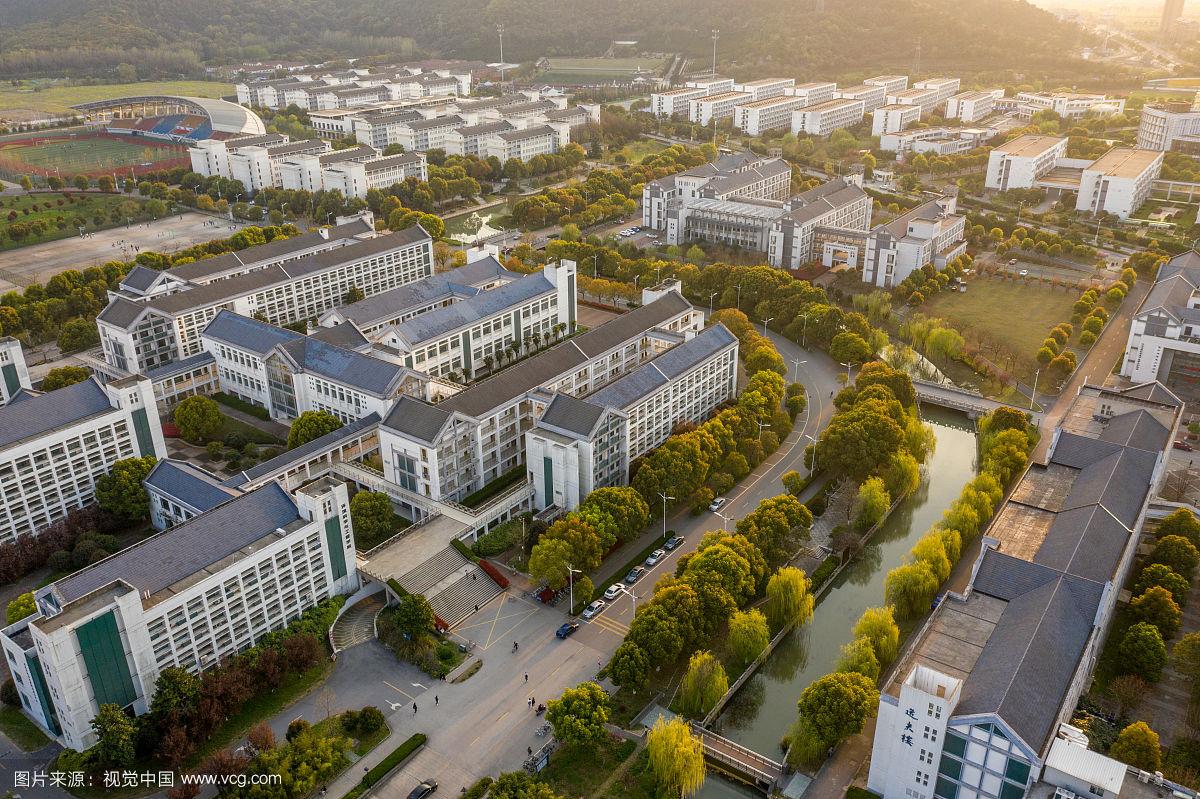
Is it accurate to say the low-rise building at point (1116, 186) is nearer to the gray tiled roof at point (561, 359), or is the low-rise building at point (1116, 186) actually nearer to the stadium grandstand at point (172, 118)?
the gray tiled roof at point (561, 359)

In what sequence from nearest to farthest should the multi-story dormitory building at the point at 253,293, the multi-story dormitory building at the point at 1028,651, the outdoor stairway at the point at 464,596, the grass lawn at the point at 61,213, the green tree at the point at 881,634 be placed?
1. the multi-story dormitory building at the point at 1028,651
2. the green tree at the point at 881,634
3. the outdoor stairway at the point at 464,596
4. the multi-story dormitory building at the point at 253,293
5. the grass lawn at the point at 61,213

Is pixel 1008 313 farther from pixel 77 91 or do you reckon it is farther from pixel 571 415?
pixel 77 91

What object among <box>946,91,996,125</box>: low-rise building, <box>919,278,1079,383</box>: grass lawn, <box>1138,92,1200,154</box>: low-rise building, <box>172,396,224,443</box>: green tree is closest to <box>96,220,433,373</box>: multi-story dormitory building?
<box>172,396,224,443</box>: green tree

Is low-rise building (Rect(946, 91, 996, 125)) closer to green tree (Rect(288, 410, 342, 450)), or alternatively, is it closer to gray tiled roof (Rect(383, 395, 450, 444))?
gray tiled roof (Rect(383, 395, 450, 444))

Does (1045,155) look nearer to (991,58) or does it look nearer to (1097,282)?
(1097,282)

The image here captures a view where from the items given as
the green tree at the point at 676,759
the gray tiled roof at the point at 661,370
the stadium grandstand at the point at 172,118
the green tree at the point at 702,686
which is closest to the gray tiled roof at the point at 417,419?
the gray tiled roof at the point at 661,370

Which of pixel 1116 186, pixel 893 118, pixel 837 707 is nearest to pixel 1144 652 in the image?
pixel 837 707
